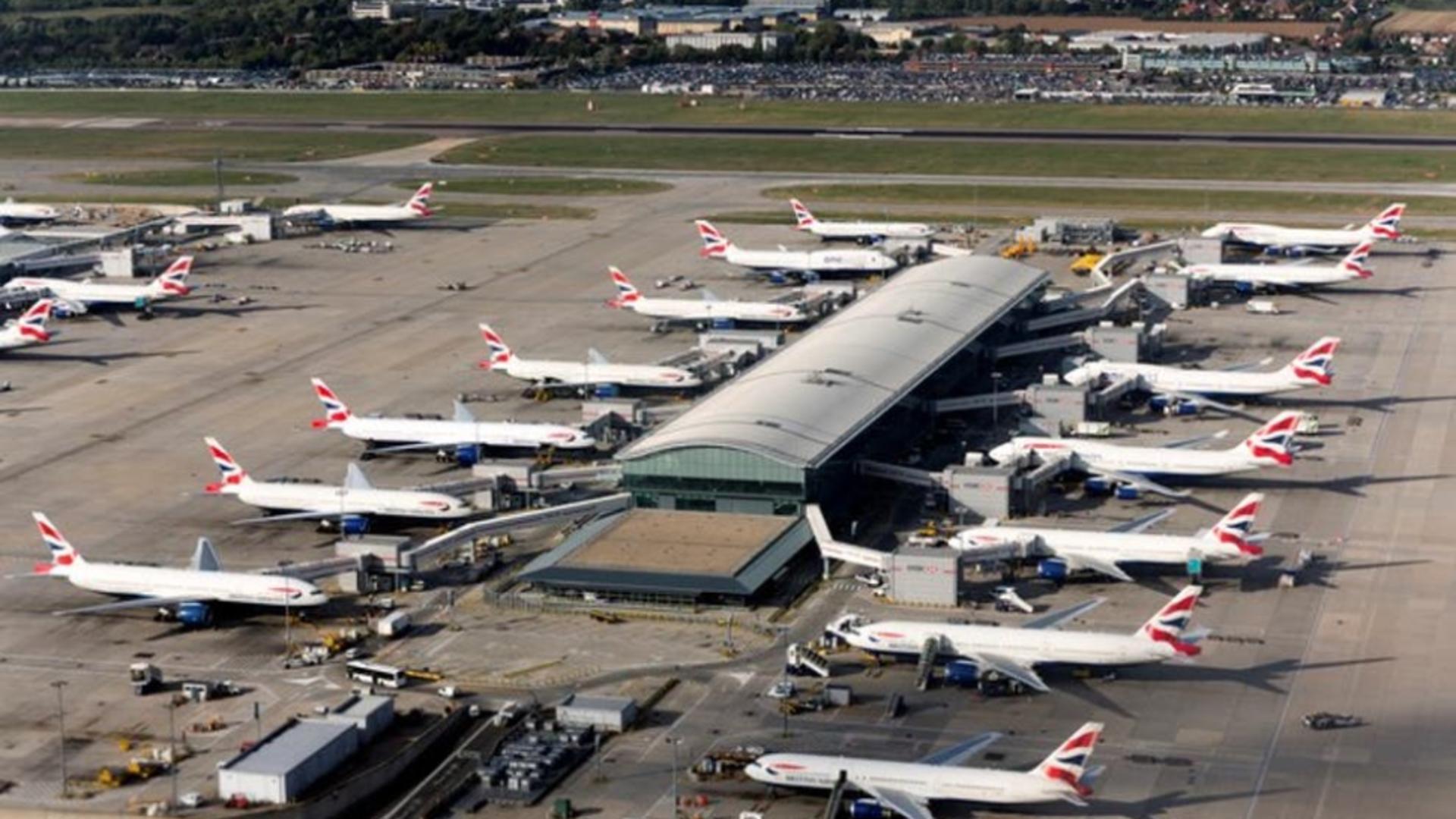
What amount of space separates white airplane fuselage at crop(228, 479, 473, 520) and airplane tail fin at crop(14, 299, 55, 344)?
171 ft

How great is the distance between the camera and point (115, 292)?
19262cm

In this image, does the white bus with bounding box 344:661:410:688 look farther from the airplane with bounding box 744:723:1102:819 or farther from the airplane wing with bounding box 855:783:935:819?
the airplane wing with bounding box 855:783:935:819

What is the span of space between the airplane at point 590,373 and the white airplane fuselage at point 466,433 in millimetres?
14668

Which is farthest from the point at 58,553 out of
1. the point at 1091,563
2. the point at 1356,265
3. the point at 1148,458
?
the point at 1356,265

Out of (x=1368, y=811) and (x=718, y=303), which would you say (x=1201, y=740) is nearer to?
(x=1368, y=811)

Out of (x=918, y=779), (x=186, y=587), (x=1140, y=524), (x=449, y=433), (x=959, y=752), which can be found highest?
(x=449, y=433)

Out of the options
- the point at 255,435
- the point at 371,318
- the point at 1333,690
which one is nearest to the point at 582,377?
the point at 255,435

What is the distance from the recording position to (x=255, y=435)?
147750 mm

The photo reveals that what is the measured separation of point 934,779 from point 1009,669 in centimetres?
1416

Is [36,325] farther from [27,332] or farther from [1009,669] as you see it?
[1009,669]

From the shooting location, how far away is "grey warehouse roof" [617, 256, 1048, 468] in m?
125

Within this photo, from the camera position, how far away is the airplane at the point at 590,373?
157 metres

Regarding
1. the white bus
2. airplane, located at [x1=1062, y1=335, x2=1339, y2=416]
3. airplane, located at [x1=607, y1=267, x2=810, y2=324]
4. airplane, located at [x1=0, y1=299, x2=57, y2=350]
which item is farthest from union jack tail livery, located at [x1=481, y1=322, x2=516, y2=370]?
the white bus

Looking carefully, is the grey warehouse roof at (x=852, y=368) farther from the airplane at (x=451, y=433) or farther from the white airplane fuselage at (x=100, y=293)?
the white airplane fuselage at (x=100, y=293)
